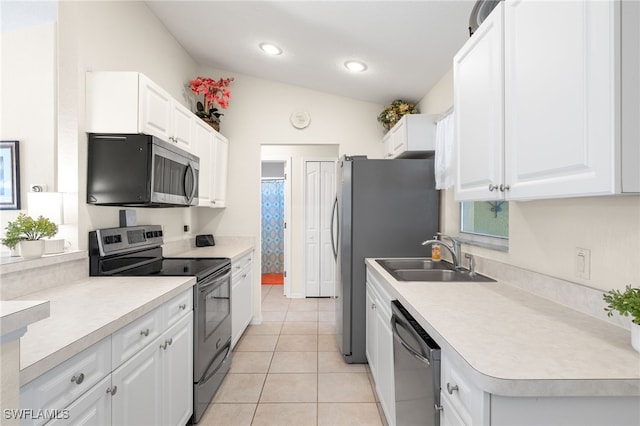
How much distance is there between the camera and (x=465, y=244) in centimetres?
243

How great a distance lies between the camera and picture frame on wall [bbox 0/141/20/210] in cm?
200

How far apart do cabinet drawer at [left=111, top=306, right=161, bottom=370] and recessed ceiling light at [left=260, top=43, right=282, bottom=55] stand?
242 centimetres

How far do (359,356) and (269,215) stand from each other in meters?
3.66

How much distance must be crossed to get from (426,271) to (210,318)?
4.96 feet

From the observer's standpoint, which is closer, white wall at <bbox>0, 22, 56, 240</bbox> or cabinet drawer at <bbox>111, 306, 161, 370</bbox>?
cabinet drawer at <bbox>111, 306, 161, 370</bbox>

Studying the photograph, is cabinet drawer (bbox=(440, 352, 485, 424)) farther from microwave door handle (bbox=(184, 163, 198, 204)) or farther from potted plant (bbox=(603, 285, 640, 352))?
microwave door handle (bbox=(184, 163, 198, 204))

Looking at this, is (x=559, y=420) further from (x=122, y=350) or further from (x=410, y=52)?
(x=410, y=52)

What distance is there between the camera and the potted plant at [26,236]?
157 cm

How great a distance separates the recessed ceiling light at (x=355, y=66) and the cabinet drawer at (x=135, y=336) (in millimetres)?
2492

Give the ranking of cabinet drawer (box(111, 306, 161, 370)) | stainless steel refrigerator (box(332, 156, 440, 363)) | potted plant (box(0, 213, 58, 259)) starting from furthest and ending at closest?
stainless steel refrigerator (box(332, 156, 440, 363)) < potted plant (box(0, 213, 58, 259)) < cabinet drawer (box(111, 306, 161, 370))

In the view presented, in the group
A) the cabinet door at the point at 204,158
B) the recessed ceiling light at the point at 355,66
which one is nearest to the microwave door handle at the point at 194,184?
the cabinet door at the point at 204,158

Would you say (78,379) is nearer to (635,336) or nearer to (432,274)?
(635,336)

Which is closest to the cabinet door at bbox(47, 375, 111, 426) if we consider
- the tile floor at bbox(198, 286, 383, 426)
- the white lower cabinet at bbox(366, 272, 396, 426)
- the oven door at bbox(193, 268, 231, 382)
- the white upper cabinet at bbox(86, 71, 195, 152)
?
the oven door at bbox(193, 268, 231, 382)

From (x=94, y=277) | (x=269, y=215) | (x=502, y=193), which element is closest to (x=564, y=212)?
(x=502, y=193)
